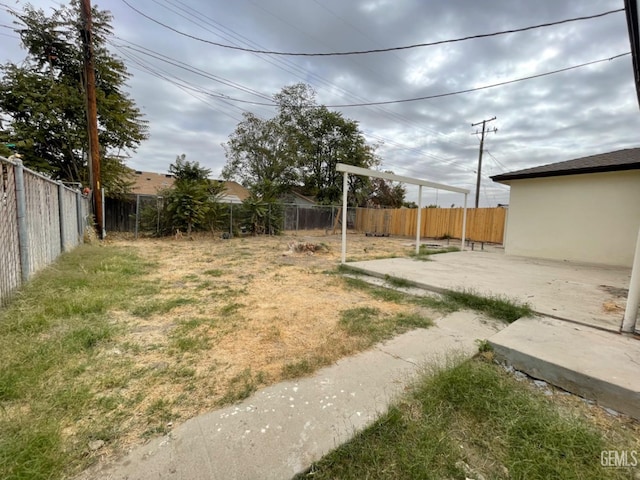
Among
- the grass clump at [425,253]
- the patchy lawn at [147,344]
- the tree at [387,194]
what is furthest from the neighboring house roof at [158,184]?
the patchy lawn at [147,344]

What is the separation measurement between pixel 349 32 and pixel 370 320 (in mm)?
6730

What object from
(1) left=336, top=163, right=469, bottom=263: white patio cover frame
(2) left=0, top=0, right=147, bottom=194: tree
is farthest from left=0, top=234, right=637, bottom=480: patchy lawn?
(2) left=0, top=0, right=147, bottom=194: tree

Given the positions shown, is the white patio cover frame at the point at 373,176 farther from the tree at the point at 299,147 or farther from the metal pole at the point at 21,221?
the tree at the point at 299,147

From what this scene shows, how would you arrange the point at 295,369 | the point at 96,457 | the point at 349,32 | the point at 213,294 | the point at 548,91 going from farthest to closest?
the point at 548,91 < the point at 349,32 < the point at 213,294 < the point at 295,369 < the point at 96,457

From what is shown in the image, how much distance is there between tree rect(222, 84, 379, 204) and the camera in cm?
2139

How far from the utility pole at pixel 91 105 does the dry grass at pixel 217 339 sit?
5.32m

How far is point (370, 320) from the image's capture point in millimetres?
3127

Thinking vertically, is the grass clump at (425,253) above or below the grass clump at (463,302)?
above

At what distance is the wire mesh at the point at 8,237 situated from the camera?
2.78 m

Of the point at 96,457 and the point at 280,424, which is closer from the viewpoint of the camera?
the point at 96,457

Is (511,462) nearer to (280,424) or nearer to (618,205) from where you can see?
(280,424)

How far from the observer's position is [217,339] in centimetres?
255

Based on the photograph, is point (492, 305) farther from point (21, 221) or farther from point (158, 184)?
point (158, 184)

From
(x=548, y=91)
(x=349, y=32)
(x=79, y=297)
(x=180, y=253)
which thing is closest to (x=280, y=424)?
(x=79, y=297)
